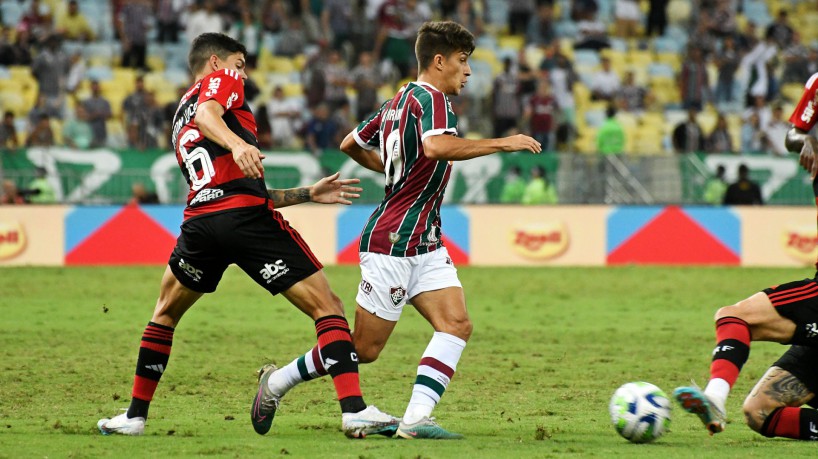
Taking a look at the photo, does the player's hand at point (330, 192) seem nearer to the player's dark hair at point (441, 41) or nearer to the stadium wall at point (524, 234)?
the player's dark hair at point (441, 41)

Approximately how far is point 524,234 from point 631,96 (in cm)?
658

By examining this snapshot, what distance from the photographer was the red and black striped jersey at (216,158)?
269 inches

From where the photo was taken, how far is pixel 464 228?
64.8 ft

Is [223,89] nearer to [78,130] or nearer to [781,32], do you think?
[78,130]

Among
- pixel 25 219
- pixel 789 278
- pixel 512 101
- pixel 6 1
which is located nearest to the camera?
pixel 789 278

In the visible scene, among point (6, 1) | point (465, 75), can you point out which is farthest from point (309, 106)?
point (465, 75)

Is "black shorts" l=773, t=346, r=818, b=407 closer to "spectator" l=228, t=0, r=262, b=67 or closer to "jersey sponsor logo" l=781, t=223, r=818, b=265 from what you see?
"jersey sponsor logo" l=781, t=223, r=818, b=265

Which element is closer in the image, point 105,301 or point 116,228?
point 105,301

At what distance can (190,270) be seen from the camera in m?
6.85

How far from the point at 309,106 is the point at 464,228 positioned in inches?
211

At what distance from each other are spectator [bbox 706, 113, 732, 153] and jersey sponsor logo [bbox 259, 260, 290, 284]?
56.9 ft

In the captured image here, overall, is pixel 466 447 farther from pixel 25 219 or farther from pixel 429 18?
pixel 429 18

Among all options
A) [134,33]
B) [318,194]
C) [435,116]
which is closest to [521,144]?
[435,116]

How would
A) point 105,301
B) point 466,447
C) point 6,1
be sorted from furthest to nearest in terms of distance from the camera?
point 6,1
point 105,301
point 466,447
